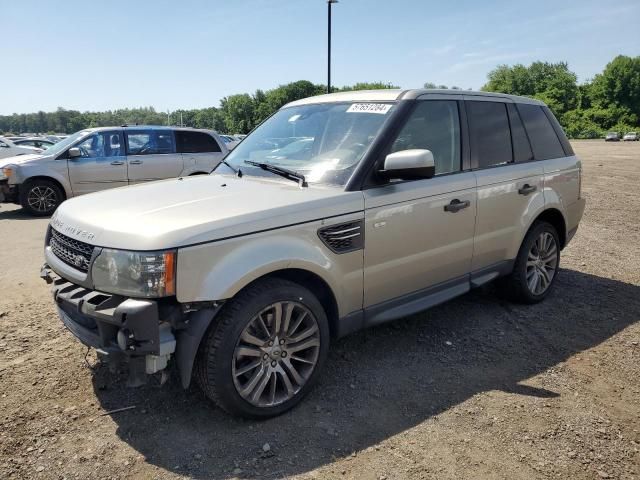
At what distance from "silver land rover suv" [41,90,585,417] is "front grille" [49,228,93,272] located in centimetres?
1

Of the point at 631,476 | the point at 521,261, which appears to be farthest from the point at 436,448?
the point at 521,261

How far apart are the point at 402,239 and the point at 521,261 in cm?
177

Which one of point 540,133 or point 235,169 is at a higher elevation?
point 540,133

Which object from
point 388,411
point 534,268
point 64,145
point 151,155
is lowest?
point 388,411

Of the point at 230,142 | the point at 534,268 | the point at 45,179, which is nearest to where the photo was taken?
the point at 534,268

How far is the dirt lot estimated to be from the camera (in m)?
2.65

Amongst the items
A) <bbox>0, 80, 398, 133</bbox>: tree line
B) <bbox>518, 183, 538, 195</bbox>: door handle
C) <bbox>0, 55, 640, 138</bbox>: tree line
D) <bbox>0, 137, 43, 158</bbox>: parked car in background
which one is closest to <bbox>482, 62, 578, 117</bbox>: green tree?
<bbox>0, 55, 640, 138</bbox>: tree line

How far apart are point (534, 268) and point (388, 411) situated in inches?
101

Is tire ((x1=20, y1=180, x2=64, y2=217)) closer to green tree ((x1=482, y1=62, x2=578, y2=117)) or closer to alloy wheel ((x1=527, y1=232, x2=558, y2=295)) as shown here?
alloy wheel ((x1=527, y1=232, x2=558, y2=295))

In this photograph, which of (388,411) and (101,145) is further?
(101,145)

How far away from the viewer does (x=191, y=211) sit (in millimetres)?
2852

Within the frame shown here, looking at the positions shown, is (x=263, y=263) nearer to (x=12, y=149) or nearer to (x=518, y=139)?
(x=518, y=139)

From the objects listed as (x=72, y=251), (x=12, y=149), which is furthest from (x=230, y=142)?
(x=72, y=251)

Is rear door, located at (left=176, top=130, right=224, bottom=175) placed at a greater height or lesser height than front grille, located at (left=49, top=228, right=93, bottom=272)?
greater
